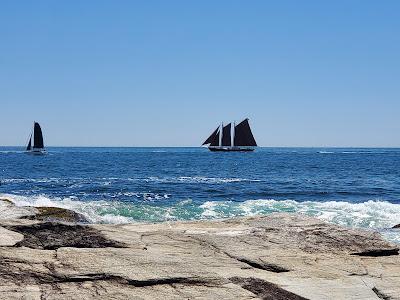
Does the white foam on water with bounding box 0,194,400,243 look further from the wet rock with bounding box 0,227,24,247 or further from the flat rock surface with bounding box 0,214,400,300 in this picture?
the wet rock with bounding box 0,227,24,247

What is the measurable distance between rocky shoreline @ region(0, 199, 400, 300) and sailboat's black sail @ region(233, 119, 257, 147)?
140 meters

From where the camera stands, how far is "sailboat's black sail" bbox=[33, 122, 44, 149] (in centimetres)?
13875

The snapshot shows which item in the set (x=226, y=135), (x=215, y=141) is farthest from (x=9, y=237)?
(x=215, y=141)

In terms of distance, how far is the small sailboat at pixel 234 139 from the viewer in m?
151

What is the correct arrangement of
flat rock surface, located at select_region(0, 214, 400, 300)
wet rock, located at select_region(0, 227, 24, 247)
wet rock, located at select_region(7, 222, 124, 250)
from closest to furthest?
flat rock surface, located at select_region(0, 214, 400, 300), wet rock, located at select_region(0, 227, 24, 247), wet rock, located at select_region(7, 222, 124, 250)

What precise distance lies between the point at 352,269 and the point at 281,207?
2589 centimetres

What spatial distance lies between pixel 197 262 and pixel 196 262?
2 cm

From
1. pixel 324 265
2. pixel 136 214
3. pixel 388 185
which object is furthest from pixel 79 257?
pixel 388 185

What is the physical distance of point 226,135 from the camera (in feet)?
541

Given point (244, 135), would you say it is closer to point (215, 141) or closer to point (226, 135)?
point (226, 135)

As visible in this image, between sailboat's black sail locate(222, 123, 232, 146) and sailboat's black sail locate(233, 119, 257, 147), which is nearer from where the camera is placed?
sailboat's black sail locate(233, 119, 257, 147)

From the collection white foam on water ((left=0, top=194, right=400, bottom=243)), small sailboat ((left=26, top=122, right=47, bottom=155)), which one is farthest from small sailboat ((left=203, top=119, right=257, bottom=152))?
white foam on water ((left=0, top=194, right=400, bottom=243))

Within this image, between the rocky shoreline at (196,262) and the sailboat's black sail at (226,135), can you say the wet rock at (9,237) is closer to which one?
the rocky shoreline at (196,262)

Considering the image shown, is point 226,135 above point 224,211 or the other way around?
above
